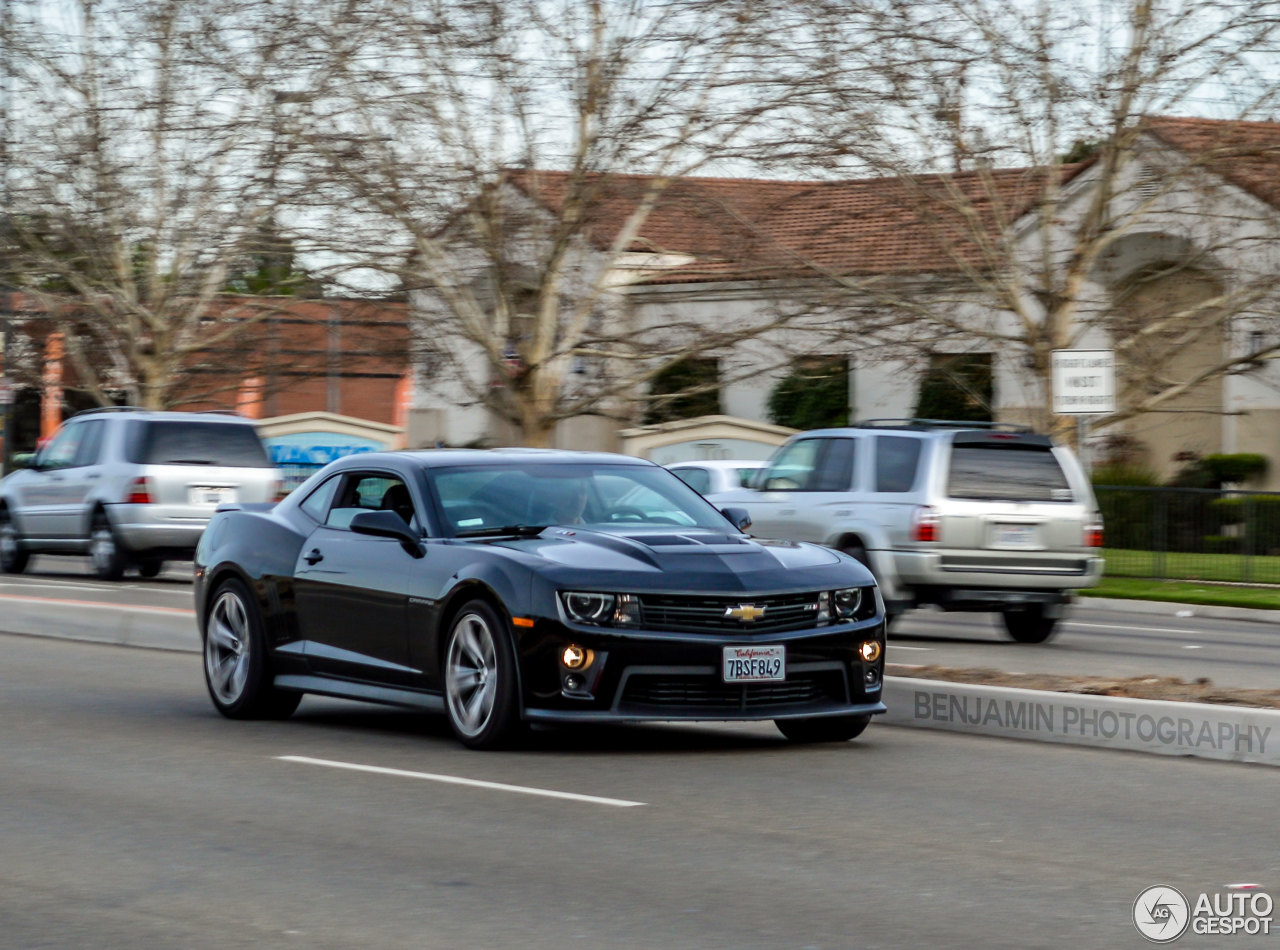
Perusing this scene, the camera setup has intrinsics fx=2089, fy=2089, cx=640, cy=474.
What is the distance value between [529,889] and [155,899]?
118cm

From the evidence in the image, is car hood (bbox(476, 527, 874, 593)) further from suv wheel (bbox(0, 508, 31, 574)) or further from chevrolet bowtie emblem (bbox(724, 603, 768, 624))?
suv wheel (bbox(0, 508, 31, 574))

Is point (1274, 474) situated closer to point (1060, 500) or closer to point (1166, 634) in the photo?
point (1166, 634)

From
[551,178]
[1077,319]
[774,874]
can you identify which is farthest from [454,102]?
[774,874]

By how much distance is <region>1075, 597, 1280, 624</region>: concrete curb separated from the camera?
23922mm

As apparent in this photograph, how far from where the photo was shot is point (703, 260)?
103 ft

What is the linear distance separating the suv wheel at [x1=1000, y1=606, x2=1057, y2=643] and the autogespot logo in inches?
479

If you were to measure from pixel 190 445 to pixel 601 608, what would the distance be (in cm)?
1594

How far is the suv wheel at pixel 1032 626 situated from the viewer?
1880 cm

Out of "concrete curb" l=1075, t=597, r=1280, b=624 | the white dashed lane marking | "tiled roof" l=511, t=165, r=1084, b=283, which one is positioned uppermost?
"tiled roof" l=511, t=165, r=1084, b=283

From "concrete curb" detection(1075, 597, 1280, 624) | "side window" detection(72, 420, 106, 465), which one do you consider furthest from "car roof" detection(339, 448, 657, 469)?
"side window" detection(72, 420, 106, 465)

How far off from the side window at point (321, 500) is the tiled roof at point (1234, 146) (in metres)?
17.6

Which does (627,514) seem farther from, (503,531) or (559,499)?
(503,531)

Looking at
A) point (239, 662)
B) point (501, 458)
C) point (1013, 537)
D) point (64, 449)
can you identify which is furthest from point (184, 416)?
point (501, 458)

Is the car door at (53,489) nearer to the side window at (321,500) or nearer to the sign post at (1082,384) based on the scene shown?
the sign post at (1082,384)
